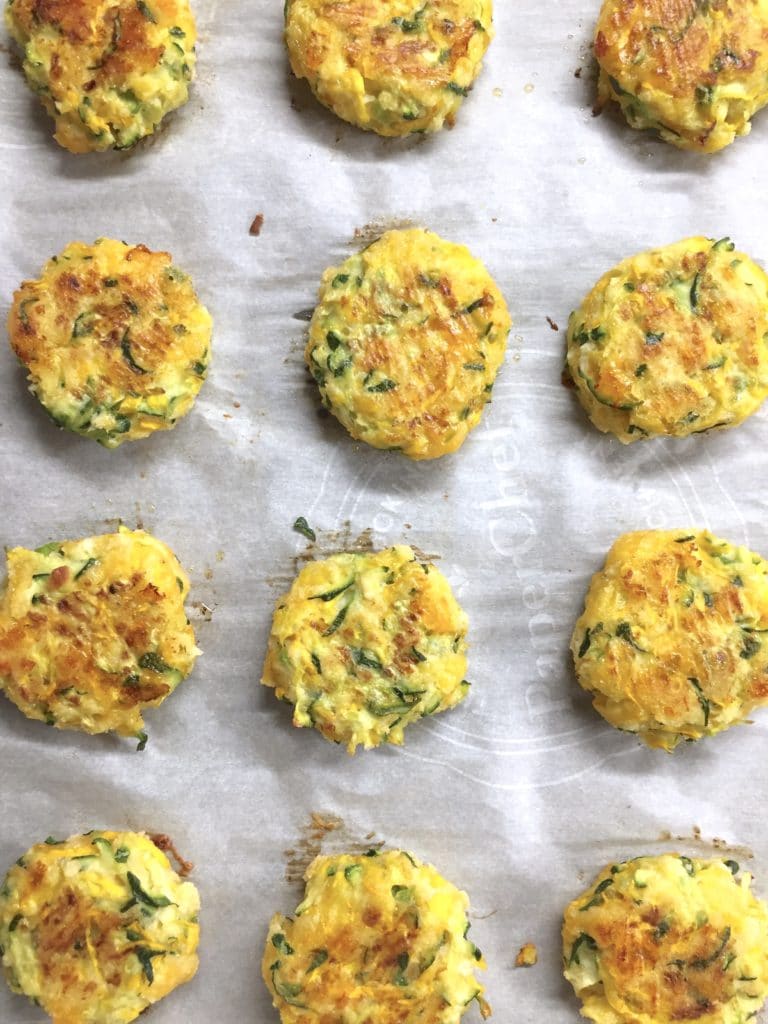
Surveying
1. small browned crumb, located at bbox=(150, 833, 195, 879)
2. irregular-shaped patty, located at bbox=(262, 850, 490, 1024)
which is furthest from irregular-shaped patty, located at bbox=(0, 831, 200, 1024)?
irregular-shaped patty, located at bbox=(262, 850, 490, 1024)

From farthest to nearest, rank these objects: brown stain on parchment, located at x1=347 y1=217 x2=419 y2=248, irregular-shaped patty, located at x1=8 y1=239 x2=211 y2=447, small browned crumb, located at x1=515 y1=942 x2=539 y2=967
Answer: brown stain on parchment, located at x1=347 y1=217 x2=419 y2=248, small browned crumb, located at x1=515 y1=942 x2=539 y2=967, irregular-shaped patty, located at x1=8 y1=239 x2=211 y2=447

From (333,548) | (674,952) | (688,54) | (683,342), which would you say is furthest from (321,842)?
(688,54)

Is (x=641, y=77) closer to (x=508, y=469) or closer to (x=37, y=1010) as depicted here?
(x=508, y=469)

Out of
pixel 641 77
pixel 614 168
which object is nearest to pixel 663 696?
pixel 614 168

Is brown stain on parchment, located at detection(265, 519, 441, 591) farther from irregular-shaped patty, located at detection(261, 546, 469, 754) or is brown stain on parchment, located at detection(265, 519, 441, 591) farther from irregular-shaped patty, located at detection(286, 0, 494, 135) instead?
irregular-shaped patty, located at detection(286, 0, 494, 135)

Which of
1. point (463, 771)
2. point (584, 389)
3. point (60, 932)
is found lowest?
point (60, 932)

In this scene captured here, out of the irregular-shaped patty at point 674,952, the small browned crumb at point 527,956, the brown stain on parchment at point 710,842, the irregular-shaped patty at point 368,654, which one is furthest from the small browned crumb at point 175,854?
the brown stain on parchment at point 710,842
